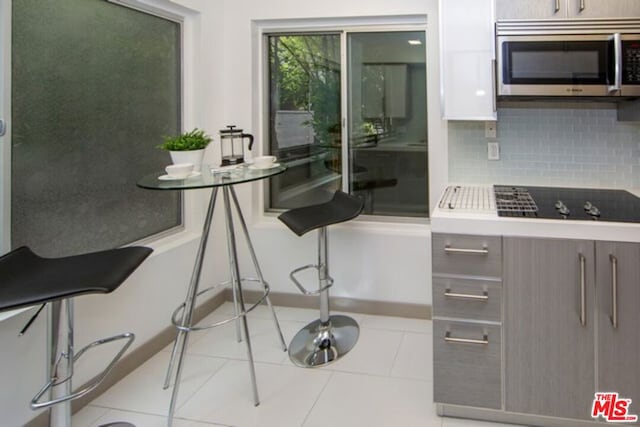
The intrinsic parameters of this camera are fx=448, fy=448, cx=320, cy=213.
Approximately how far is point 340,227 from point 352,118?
0.79 metres

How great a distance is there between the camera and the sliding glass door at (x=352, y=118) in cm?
311

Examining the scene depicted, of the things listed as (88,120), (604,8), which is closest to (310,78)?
(88,120)

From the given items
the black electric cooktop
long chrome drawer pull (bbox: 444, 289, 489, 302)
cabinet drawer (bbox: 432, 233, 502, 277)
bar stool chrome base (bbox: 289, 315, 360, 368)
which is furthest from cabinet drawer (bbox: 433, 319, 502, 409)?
bar stool chrome base (bbox: 289, 315, 360, 368)

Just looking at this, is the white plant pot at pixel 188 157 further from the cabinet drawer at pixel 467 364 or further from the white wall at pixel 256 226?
the cabinet drawer at pixel 467 364

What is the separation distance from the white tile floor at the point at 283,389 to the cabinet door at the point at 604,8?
78.4 inches

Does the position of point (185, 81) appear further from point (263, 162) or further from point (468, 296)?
point (468, 296)

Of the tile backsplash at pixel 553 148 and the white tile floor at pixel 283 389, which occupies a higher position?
the tile backsplash at pixel 553 148

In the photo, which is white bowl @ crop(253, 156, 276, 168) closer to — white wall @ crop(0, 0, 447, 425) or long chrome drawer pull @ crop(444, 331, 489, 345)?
white wall @ crop(0, 0, 447, 425)

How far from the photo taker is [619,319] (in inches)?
68.9

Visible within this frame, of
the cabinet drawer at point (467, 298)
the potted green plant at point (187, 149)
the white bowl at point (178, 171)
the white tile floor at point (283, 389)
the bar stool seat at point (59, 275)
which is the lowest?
the white tile floor at point (283, 389)

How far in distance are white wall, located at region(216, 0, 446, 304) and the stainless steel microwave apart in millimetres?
662

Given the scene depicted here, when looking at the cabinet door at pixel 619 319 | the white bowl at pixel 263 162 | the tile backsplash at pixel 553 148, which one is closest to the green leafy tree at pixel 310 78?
the tile backsplash at pixel 553 148

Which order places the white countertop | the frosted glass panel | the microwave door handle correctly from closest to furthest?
the white countertop, the frosted glass panel, the microwave door handle

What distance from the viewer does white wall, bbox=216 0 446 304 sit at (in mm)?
2967
